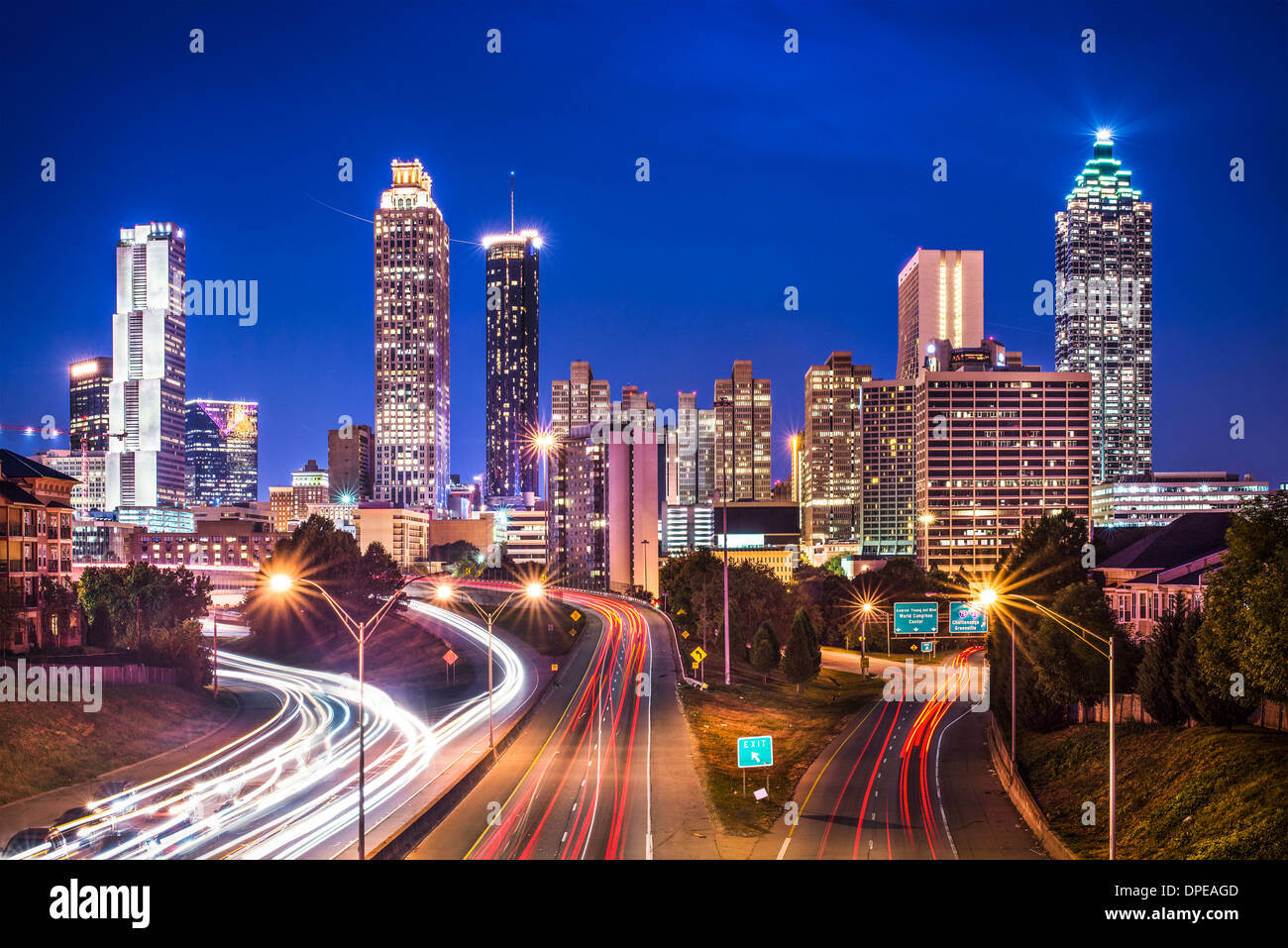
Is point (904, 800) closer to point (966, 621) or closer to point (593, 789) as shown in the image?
point (593, 789)

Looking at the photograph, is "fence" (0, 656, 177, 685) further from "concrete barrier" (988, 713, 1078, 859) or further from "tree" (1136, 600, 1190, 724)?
"tree" (1136, 600, 1190, 724)

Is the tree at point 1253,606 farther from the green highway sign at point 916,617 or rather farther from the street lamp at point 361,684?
the green highway sign at point 916,617


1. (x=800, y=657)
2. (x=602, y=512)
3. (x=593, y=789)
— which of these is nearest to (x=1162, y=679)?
(x=593, y=789)

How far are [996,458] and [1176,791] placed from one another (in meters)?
157

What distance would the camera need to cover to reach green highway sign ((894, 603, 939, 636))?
57688 millimetres

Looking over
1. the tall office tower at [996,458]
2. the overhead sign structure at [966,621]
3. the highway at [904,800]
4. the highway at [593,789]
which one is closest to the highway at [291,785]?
the highway at [593,789]

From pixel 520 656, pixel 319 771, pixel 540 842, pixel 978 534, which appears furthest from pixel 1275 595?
pixel 978 534

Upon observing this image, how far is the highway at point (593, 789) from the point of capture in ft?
80.1

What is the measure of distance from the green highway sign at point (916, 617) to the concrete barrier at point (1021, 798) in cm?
1687

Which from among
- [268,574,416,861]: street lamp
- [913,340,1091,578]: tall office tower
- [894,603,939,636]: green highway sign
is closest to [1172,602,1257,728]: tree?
[894,603,939,636]: green highway sign

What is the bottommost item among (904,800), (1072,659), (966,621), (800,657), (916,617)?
A: (904,800)

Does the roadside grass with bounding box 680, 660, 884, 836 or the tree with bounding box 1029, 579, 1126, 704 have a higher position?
the tree with bounding box 1029, 579, 1126, 704

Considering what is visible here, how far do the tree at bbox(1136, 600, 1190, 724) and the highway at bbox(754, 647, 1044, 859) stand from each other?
21.5ft

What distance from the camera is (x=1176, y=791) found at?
2631 centimetres
